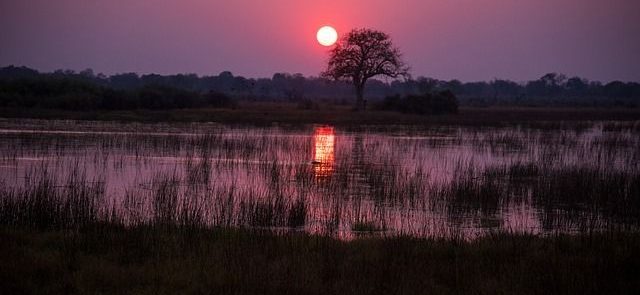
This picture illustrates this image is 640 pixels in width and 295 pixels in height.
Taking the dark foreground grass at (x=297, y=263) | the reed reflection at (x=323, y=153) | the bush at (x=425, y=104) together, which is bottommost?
the dark foreground grass at (x=297, y=263)

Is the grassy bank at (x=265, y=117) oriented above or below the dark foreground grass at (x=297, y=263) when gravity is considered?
above

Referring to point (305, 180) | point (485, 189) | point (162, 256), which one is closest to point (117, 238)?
point (162, 256)

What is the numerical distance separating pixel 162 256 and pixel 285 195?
675 cm

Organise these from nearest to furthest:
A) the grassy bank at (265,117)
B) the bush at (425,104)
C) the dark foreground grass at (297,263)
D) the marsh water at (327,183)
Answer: the dark foreground grass at (297,263) → the marsh water at (327,183) → the grassy bank at (265,117) → the bush at (425,104)

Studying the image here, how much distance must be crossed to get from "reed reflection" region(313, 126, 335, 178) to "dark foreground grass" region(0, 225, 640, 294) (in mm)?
10359

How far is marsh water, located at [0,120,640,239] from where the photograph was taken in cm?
1384

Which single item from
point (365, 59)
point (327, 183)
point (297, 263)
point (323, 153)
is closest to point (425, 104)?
point (365, 59)

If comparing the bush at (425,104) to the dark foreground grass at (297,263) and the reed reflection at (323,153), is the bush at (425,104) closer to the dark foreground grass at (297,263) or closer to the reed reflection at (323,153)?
the reed reflection at (323,153)

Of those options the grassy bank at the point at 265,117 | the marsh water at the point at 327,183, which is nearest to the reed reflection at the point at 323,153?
the marsh water at the point at 327,183

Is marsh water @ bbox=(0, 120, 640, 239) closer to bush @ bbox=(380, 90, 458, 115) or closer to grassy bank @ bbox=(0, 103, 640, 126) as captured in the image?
grassy bank @ bbox=(0, 103, 640, 126)

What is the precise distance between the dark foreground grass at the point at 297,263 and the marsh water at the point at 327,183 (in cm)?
153

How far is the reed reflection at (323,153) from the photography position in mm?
22469

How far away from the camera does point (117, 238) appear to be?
10.5 m

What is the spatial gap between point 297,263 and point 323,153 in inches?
783
